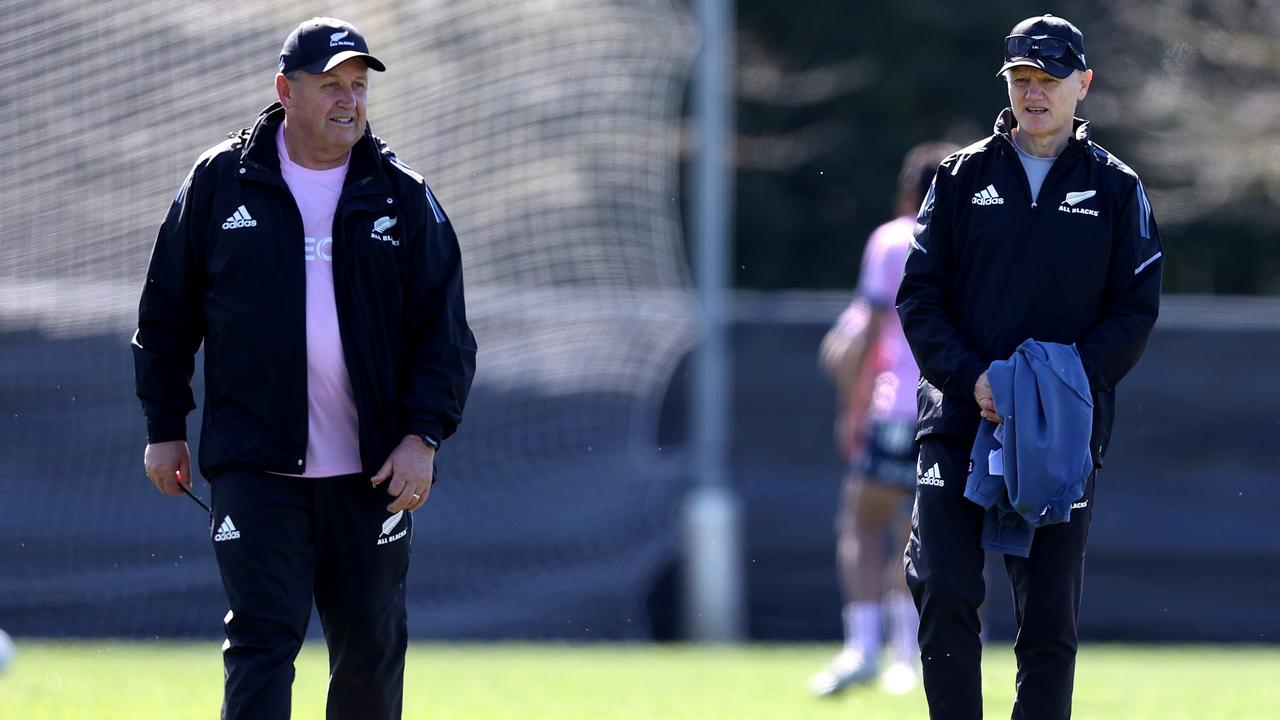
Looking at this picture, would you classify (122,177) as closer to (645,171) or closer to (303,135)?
(645,171)

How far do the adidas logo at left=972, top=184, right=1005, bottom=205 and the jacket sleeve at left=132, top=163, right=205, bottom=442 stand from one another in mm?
2137

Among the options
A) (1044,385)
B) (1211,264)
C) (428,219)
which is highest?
(428,219)

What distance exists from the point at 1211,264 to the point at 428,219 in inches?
1085

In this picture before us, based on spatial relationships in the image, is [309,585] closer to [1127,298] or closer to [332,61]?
[332,61]

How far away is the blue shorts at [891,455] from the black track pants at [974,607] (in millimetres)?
3144

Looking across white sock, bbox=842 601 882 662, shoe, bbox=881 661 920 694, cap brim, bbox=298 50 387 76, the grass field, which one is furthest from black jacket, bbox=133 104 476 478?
shoe, bbox=881 661 920 694

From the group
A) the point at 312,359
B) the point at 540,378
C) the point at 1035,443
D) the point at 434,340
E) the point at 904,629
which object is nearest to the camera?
the point at 1035,443

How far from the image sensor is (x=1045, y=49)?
5.20 meters

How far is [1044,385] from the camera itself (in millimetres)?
5020

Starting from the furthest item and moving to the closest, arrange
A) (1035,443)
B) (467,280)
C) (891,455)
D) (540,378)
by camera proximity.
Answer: (540,378), (467,280), (891,455), (1035,443)

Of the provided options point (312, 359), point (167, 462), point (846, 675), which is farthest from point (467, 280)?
point (312, 359)

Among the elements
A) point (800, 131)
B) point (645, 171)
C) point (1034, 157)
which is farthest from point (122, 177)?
point (800, 131)

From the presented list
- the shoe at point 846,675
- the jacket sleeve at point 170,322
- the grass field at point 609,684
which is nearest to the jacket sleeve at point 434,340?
the jacket sleeve at point 170,322

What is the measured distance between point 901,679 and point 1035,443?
3.89 m
